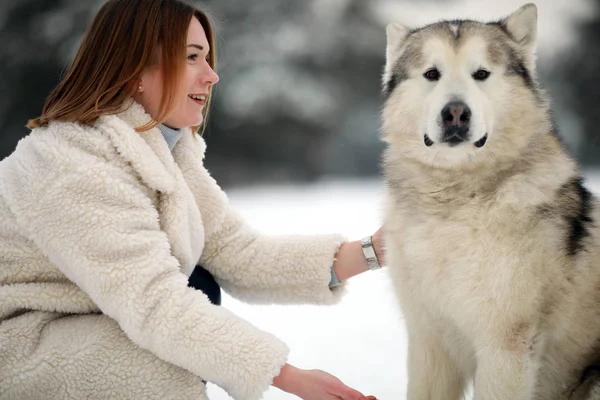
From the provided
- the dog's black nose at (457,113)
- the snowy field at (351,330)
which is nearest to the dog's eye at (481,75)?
the dog's black nose at (457,113)

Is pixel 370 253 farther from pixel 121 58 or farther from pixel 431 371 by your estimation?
pixel 121 58

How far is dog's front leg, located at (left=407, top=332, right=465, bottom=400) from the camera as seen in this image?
1677 millimetres

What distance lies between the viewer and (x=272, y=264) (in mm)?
1867

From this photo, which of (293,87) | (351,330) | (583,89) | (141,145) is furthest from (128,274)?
(583,89)

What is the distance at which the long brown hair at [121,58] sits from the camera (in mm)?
1524

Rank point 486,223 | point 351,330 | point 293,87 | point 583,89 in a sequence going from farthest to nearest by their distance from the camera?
1. point 293,87
2. point 583,89
3. point 351,330
4. point 486,223

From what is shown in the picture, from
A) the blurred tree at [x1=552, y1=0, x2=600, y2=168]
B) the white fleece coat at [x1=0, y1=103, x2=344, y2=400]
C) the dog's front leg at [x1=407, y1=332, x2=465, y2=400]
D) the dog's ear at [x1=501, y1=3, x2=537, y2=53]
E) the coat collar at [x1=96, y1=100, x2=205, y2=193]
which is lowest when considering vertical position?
the dog's front leg at [x1=407, y1=332, x2=465, y2=400]

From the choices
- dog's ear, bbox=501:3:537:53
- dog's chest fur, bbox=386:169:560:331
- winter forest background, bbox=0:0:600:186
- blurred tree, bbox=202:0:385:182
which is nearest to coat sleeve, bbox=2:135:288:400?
dog's chest fur, bbox=386:169:560:331

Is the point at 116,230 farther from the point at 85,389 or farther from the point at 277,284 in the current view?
the point at 277,284

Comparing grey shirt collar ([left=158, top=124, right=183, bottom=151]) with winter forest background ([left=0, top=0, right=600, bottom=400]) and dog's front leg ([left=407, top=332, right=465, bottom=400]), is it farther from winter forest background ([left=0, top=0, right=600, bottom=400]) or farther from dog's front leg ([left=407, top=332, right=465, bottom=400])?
winter forest background ([left=0, top=0, right=600, bottom=400])

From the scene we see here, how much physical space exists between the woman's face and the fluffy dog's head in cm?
56

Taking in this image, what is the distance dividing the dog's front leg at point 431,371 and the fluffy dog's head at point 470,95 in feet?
1.62

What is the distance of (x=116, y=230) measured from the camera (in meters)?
1.39

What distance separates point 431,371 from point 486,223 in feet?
1.58
